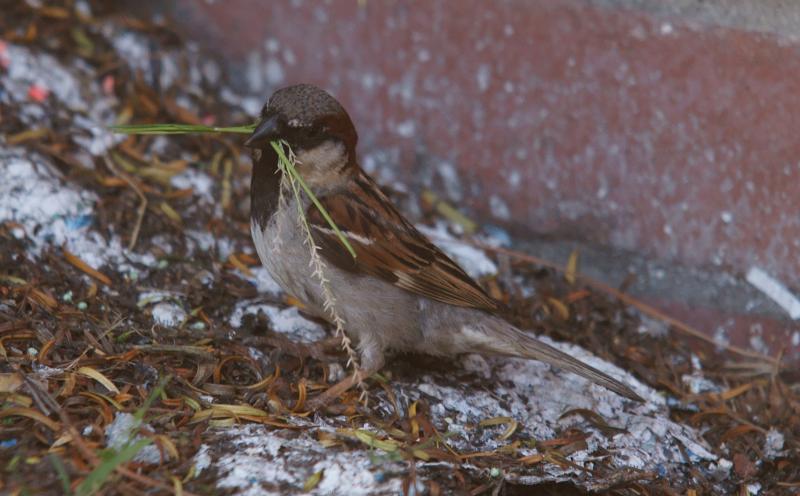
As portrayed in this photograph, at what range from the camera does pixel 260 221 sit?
109 inches

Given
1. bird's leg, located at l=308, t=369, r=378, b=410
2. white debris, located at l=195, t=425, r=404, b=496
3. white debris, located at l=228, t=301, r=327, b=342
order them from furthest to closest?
white debris, located at l=228, t=301, r=327, b=342 < bird's leg, located at l=308, t=369, r=378, b=410 < white debris, located at l=195, t=425, r=404, b=496

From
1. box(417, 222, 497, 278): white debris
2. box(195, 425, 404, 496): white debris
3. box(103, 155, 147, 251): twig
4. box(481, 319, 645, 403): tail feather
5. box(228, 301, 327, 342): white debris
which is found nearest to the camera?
box(195, 425, 404, 496): white debris

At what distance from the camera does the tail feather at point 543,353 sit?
106 inches

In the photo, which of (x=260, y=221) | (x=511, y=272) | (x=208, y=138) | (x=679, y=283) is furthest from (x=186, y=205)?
(x=679, y=283)

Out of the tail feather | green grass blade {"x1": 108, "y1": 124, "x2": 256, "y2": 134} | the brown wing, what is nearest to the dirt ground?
the tail feather

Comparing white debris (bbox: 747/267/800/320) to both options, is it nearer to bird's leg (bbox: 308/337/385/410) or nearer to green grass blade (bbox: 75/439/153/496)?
bird's leg (bbox: 308/337/385/410)

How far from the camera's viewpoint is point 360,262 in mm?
2768

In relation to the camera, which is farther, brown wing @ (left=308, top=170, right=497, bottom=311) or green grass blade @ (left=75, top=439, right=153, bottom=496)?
brown wing @ (left=308, top=170, right=497, bottom=311)

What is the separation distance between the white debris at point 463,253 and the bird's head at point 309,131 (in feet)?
2.41

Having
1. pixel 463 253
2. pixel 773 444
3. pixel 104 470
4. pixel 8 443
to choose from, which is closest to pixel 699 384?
pixel 773 444

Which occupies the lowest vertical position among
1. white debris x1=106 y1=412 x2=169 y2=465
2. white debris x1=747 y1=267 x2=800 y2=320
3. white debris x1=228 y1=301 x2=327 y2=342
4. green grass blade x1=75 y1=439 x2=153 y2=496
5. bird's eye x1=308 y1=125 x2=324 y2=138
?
white debris x1=228 y1=301 x2=327 y2=342

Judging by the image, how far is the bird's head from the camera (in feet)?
8.68

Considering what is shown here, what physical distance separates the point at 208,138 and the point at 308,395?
1.40m

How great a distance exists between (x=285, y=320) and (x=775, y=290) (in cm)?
154
